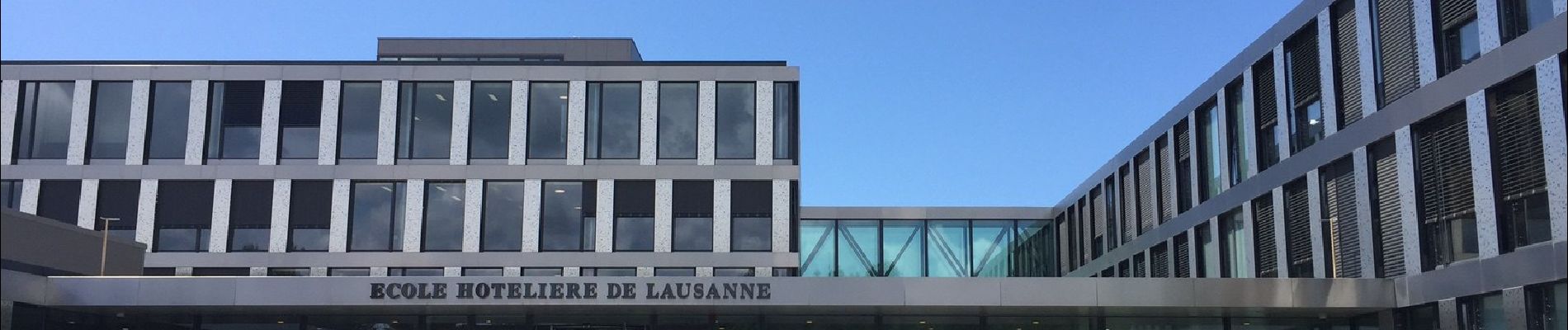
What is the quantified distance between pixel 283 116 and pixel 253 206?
263cm

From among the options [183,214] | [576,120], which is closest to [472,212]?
[576,120]

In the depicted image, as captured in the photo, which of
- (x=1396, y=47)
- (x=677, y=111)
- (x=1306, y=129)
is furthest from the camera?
(x=677, y=111)

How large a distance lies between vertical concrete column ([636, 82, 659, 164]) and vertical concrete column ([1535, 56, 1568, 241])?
23950 mm

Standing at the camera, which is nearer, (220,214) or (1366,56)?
(1366,56)

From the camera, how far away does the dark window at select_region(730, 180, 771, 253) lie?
4362 centimetres

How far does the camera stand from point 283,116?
44.1 meters

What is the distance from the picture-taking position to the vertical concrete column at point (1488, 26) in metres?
27.1

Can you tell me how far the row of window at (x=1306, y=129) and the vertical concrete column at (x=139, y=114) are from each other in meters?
29.2

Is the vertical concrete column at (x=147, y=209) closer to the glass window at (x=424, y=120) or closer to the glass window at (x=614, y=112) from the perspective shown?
the glass window at (x=424, y=120)

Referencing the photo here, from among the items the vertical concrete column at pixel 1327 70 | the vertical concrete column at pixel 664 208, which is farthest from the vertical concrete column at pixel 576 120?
the vertical concrete column at pixel 1327 70

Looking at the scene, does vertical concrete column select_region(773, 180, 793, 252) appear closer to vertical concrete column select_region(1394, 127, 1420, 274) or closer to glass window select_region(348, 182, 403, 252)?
glass window select_region(348, 182, 403, 252)

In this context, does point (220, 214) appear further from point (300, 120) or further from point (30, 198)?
point (30, 198)

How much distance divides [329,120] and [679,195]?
32.6 ft

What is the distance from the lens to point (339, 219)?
43375 millimetres
